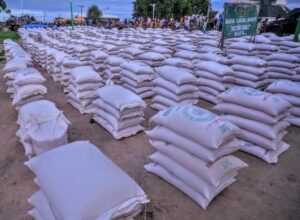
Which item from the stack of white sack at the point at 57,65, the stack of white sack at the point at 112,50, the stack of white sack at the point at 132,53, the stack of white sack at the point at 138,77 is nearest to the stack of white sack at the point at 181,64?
the stack of white sack at the point at 138,77

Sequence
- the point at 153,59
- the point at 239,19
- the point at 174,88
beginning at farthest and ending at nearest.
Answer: the point at 239,19
the point at 153,59
the point at 174,88

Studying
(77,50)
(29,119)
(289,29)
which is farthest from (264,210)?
(289,29)

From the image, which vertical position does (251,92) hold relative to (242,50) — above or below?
below

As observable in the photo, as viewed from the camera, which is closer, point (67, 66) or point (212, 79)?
point (212, 79)

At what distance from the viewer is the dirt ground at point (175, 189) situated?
2.89 m

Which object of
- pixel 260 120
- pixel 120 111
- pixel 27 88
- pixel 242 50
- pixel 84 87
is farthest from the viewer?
pixel 242 50

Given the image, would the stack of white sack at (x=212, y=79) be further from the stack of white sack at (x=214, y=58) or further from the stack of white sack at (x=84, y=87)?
the stack of white sack at (x=84, y=87)

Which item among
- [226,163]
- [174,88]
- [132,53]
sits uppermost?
[132,53]

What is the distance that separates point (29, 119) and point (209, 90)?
13.6ft

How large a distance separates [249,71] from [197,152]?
4209 millimetres

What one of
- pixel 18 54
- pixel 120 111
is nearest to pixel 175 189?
pixel 120 111

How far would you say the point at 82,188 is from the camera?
80.1 inches

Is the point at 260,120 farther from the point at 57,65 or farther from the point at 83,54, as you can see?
the point at 83,54

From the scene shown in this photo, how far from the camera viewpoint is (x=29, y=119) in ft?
12.0
